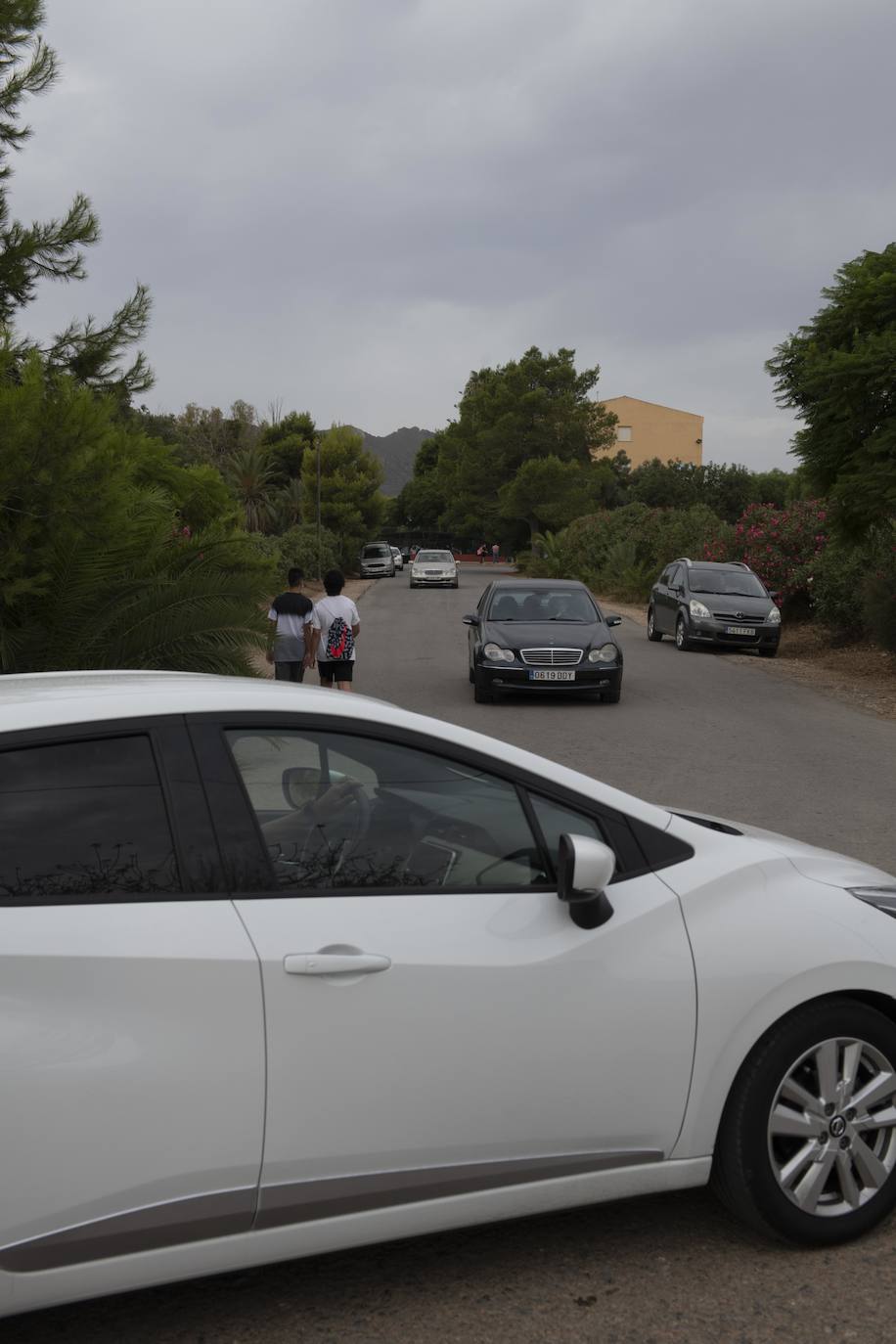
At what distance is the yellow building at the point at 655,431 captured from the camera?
10650cm

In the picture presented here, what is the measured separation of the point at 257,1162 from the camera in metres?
2.80

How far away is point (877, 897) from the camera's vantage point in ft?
12.0

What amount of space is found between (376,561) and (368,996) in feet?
210

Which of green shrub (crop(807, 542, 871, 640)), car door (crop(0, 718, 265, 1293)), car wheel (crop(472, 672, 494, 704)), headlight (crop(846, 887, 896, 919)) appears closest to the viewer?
car door (crop(0, 718, 265, 1293))

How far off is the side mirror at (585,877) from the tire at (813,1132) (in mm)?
585

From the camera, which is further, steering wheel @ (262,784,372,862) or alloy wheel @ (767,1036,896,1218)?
alloy wheel @ (767,1036,896,1218)

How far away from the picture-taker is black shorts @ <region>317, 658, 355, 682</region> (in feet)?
43.9

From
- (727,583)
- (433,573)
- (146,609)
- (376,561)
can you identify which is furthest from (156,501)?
(376,561)

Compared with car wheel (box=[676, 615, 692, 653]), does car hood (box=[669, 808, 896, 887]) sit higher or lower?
higher

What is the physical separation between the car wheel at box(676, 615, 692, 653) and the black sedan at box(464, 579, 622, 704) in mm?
7149

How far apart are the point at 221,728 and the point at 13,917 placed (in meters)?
0.61

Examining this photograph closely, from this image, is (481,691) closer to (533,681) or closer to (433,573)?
(533,681)

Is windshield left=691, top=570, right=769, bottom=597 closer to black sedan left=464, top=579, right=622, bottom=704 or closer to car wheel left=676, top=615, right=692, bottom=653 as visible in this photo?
car wheel left=676, top=615, right=692, bottom=653

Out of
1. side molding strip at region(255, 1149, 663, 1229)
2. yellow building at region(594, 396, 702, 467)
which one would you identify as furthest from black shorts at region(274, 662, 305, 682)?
yellow building at region(594, 396, 702, 467)
